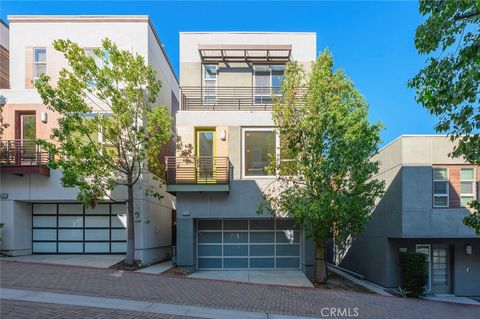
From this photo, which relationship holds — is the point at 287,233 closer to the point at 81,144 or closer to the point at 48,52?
the point at 81,144

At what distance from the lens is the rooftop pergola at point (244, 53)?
15.8 metres

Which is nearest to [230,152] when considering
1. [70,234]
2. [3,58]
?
[70,234]

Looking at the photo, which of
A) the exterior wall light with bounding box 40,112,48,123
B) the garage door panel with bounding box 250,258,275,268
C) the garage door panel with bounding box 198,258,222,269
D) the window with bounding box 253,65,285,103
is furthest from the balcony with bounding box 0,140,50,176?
the window with bounding box 253,65,285,103

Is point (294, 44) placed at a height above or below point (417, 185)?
above

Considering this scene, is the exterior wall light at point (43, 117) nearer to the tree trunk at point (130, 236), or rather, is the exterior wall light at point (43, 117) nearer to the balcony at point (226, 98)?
the tree trunk at point (130, 236)

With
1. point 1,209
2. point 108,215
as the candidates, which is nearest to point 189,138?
point 108,215

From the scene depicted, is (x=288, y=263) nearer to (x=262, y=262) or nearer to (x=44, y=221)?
(x=262, y=262)

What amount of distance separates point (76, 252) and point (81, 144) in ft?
20.3

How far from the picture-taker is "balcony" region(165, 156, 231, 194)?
46.5 ft

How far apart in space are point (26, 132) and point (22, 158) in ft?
4.30

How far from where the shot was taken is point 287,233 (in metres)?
15.7

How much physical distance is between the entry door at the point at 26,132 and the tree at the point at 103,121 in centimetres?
311

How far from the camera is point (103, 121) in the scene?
42.1ft

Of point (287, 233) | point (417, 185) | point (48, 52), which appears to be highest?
point (48, 52)
